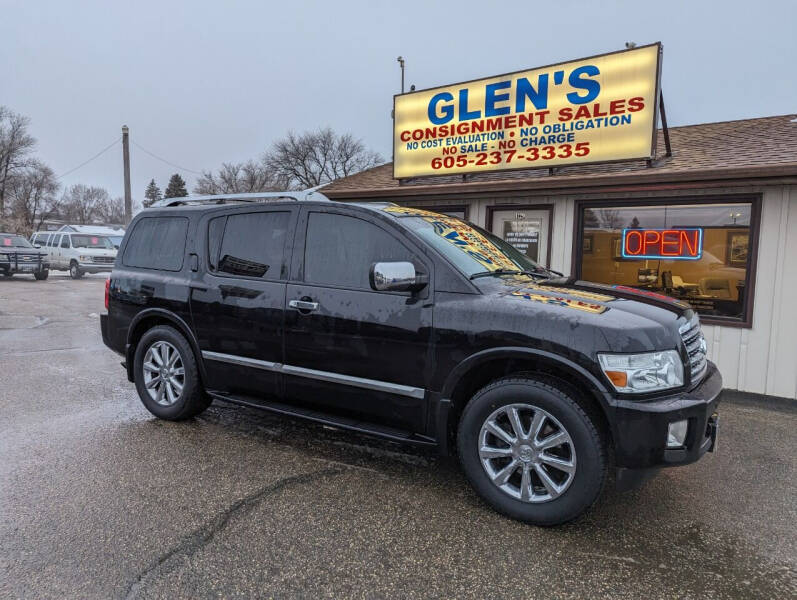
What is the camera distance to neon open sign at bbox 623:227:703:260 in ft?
21.0

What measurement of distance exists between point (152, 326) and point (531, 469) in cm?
352

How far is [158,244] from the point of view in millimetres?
4730

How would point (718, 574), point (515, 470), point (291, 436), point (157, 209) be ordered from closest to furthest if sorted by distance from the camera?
1. point (718, 574)
2. point (515, 470)
3. point (291, 436)
4. point (157, 209)

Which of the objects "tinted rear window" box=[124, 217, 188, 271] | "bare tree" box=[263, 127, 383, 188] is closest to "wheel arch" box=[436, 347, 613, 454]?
"tinted rear window" box=[124, 217, 188, 271]

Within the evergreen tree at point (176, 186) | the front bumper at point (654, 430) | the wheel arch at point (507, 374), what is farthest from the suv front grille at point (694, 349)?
the evergreen tree at point (176, 186)

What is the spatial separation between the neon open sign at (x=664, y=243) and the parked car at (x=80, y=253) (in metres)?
20.2

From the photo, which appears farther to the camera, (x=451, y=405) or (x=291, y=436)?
(x=291, y=436)

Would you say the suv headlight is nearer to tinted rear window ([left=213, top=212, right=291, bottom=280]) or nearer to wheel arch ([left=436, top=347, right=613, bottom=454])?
wheel arch ([left=436, top=347, right=613, bottom=454])

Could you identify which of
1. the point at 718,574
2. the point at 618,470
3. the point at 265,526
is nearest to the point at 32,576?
the point at 265,526

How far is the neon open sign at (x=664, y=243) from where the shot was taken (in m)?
6.39

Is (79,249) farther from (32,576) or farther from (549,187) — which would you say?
(32,576)

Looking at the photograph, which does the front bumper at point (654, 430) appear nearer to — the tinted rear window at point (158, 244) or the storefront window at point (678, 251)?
the tinted rear window at point (158, 244)

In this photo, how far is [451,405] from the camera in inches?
125

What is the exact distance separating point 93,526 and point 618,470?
2829 millimetres
